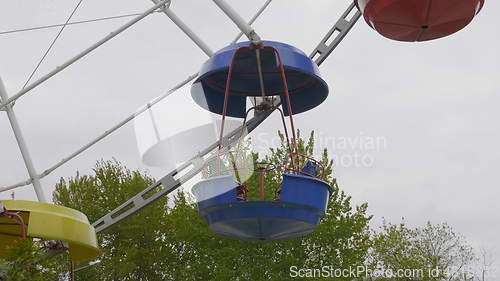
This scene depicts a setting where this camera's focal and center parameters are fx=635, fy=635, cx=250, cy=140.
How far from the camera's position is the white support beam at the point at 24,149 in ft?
44.8

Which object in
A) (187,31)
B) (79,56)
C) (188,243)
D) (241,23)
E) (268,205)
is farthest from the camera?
(188,243)

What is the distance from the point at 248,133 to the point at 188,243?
20.0 metres

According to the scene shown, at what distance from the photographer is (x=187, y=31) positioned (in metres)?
13.3

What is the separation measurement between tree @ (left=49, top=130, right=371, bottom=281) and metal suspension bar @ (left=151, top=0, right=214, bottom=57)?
5.71m

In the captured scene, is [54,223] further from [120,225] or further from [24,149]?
[120,225]

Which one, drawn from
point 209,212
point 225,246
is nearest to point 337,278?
point 225,246

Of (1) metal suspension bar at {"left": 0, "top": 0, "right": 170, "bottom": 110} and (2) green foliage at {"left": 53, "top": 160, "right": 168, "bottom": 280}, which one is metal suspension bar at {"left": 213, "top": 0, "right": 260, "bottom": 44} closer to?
(1) metal suspension bar at {"left": 0, "top": 0, "right": 170, "bottom": 110}

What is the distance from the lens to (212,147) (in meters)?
12.0

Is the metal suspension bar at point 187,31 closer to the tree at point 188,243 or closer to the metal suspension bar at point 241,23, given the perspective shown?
the metal suspension bar at point 241,23

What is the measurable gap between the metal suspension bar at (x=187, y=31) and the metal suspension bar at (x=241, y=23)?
256cm

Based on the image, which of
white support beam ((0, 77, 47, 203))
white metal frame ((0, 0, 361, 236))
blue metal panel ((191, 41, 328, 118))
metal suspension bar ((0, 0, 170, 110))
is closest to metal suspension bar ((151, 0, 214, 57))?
white metal frame ((0, 0, 361, 236))

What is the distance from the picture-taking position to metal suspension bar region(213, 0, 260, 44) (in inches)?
398

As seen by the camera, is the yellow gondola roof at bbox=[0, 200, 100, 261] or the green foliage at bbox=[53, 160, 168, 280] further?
the green foliage at bbox=[53, 160, 168, 280]

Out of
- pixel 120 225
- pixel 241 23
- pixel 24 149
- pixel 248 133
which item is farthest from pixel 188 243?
pixel 241 23
